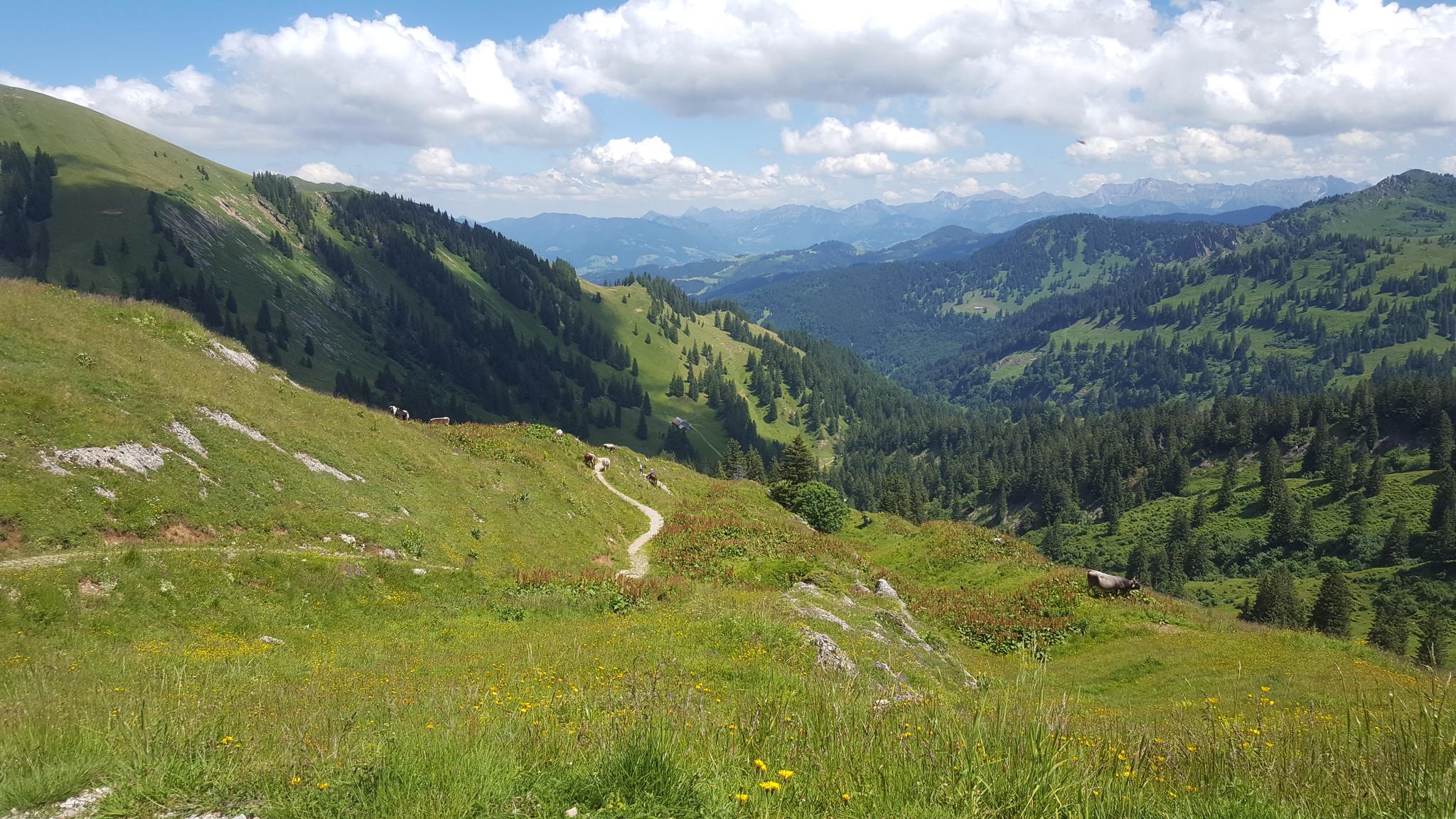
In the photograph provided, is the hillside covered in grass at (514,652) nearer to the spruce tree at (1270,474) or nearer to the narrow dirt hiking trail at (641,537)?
the narrow dirt hiking trail at (641,537)

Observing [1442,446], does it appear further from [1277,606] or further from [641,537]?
[641,537]

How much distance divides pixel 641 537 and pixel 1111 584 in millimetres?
26942

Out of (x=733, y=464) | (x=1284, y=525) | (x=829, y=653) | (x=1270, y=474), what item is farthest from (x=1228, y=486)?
(x=829, y=653)

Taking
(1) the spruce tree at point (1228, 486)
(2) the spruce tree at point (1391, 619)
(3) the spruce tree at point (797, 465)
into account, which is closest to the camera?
(3) the spruce tree at point (797, 465)

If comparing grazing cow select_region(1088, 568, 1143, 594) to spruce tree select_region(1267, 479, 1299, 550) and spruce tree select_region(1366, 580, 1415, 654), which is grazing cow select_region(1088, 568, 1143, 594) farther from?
spruce tree select_region(1267, 479, 1299, 550)

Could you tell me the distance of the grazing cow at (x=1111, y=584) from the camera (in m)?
33.2

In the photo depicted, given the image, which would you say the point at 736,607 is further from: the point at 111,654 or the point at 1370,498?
the point at 1370,498

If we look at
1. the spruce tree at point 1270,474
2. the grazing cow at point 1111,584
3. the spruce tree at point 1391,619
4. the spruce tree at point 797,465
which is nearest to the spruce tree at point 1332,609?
the spruce tree at point 1391,619

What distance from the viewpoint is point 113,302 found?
110 feet

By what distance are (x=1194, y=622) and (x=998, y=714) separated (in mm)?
30171

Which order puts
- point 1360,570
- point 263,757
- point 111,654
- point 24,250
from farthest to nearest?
point 24,250, point 1360,570, point 111,654, point 263,757

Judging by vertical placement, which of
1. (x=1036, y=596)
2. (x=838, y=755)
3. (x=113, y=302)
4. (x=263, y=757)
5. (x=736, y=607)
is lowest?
(x=1036, y=596)

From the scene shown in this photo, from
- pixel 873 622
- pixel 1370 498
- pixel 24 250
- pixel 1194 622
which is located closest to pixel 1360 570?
pixel 1370 498

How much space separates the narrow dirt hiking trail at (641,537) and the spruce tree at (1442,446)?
190 metres
